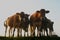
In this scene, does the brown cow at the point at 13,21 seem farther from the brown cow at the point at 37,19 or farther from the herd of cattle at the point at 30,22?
the brown cow at the point at 37,19

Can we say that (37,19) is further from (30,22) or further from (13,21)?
(13,21)

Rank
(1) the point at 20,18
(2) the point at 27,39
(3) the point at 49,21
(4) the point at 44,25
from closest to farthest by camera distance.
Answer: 1. (2) the point at 27,39
2. (4) the point at 44,25
3. (1) the point at 20,18
4. (3) the point at 49,21

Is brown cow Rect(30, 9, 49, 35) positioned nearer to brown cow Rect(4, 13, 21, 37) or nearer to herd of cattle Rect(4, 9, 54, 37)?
herd of cattle Rect(4, 9, 54, 37)

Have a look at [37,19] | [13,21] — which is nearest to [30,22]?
[37,19]

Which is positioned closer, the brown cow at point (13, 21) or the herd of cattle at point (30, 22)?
the herd of cattle at point (30, 22)

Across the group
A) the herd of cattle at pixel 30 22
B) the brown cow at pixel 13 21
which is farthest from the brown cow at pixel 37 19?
the brown cow at pixel 13 21

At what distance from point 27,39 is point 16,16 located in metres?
11.1

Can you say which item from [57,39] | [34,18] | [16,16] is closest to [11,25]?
[16,16]

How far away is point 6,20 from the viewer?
33094 millimetres

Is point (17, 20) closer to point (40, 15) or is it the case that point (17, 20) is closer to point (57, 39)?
point (40, 15)

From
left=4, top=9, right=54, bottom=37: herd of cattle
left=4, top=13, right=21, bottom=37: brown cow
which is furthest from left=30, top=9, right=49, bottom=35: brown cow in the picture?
left=4, top=13, right=21, bottom=37: brown cow

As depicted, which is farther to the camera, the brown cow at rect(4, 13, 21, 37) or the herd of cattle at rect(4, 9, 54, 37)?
the brown cow at rect(4, 13, 21, 37)

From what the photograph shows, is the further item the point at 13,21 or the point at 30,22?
the point at 13,21

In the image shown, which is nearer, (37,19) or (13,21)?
(37,19)
